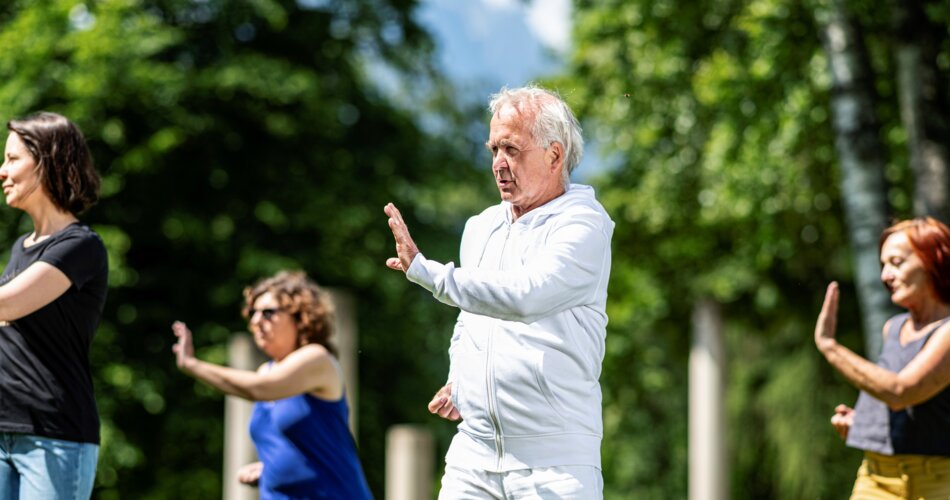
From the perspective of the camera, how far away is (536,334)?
148 inches

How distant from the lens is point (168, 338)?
18.4m

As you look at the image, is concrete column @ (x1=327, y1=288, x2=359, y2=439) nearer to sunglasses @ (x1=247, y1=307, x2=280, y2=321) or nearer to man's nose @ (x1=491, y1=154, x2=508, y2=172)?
sunglasses @ (x1=247, y1=307, x2=280, y2=321)

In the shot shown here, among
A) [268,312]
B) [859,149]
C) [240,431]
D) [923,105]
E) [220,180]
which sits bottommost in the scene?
[240,431]

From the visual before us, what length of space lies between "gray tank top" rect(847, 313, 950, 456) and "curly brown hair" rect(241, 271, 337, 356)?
214cm

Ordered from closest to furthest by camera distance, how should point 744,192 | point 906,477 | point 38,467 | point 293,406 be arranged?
point 38,467 → point 906,477 → point 293,406 → point 744,192

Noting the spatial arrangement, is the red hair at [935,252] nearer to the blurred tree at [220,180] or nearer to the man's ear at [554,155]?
the man's ear at [554,155]

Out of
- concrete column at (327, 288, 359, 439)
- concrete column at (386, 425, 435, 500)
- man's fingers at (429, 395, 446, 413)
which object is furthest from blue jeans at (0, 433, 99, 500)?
concrete column at (327, 288, 359, 439)

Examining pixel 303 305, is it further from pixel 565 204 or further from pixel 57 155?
pixel 565 204

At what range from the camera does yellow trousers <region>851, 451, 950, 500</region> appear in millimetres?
4688

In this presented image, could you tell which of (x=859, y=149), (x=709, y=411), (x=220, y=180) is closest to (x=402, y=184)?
(x=220, y=180)

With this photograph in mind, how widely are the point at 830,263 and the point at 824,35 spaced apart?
18.8ft

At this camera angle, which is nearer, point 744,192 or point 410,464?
point 410,464

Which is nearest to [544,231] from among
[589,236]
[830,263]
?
[589,236]

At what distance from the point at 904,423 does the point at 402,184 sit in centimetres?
1547
